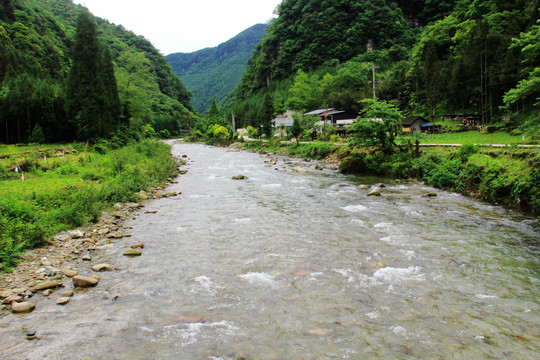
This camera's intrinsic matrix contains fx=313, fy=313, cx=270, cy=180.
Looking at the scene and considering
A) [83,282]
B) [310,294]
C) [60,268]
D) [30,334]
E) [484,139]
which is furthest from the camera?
[484,139]

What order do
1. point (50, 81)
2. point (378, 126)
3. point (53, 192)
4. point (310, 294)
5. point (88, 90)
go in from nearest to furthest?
point (310, 294) → point (53, 192) → point (378, 126) → point (88, 90) → point (50, 81)

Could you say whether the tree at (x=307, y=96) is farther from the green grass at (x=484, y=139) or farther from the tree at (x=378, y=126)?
the tree at (x=378, y=126)

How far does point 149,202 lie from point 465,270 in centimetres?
1606

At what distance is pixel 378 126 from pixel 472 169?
30.0ft

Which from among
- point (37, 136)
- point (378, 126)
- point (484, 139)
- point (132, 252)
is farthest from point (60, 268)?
point (37, 136)

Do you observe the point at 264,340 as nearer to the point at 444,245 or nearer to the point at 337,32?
the point at 444,245

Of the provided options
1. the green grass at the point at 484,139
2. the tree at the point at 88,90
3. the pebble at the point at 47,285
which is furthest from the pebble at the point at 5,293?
the tree at the point at 88,90

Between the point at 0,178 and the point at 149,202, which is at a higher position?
the point at 0,178

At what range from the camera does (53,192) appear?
13547mm

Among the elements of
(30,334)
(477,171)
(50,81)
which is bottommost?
(30,334)

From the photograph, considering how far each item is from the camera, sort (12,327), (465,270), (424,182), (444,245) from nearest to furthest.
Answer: (12,327)
(465,270)
(444,245)
(424,182)

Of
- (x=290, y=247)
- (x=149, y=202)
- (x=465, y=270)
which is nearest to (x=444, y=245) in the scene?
(x=465, y=270)

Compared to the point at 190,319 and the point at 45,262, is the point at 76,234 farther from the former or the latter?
the point at 190,319

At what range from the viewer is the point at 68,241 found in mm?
10883
